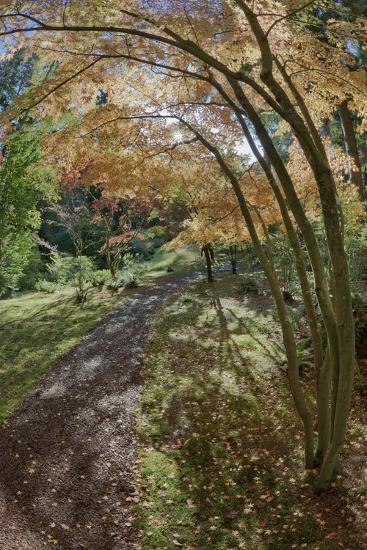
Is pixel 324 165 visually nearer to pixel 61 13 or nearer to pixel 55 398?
pixel 61 13

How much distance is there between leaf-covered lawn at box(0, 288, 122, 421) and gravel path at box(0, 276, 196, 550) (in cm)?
35

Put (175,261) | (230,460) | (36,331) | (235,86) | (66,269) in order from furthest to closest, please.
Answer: (175,261)
(66,269)
(36,331)
(230,460)
(235,86)

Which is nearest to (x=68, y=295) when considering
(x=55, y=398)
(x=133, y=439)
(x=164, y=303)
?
(x=164, y=303)

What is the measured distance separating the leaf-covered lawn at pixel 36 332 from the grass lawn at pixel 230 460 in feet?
7.27

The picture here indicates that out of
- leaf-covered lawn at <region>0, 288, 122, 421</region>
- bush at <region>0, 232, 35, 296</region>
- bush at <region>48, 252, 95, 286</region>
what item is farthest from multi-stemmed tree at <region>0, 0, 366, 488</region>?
bush at <region>48, 252, 95, 286</region>

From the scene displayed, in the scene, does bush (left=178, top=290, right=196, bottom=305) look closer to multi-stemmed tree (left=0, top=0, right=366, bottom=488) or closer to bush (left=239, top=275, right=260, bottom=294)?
bush (left=239, top=275, right=260, bottom=294)

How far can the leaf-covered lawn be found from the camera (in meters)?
8.49

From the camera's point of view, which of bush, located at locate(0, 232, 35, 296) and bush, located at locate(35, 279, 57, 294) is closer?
bush, located at locate(0, 232, 35, 296)

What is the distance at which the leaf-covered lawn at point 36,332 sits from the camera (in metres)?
8.49

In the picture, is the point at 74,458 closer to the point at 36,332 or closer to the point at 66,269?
the point at 36,332

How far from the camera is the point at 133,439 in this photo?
637 centimetres

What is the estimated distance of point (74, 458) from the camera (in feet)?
19.1

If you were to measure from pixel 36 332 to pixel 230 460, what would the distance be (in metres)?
7.82

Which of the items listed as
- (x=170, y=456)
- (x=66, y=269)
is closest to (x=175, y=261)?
(x=66, y=269)
